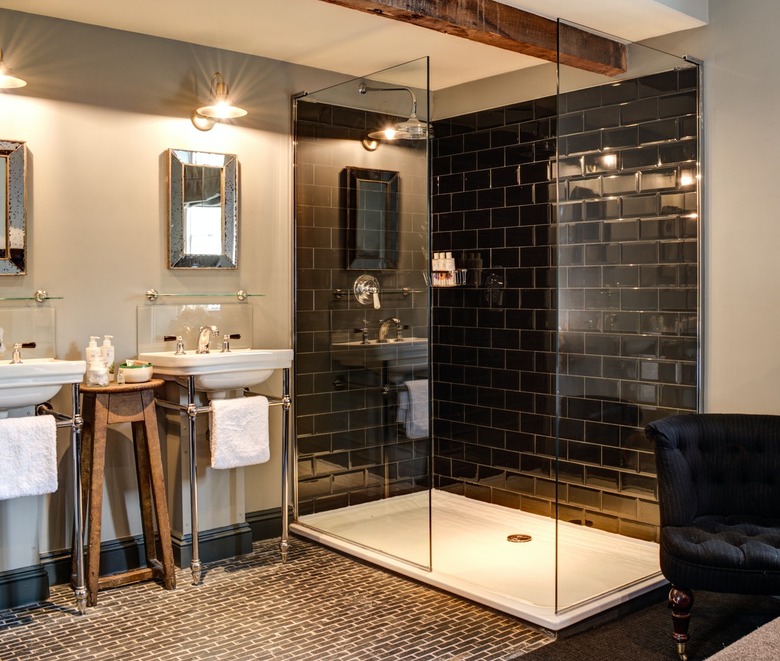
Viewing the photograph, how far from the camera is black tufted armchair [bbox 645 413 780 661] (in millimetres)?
2975

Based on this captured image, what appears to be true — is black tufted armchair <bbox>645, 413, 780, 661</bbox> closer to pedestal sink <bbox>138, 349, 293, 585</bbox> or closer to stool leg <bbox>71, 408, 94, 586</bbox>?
pedestal sink <bbox>138, 349, 293, 585</bbox>

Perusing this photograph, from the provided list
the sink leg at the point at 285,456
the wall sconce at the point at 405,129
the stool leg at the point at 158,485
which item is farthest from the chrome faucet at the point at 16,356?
the wall sconce at the point at 405,129

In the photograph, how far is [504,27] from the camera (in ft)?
12.2

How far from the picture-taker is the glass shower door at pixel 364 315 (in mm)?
4012

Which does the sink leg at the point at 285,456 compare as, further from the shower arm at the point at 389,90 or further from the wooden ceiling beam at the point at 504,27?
the wooden ceiling beam at the point at 504,27

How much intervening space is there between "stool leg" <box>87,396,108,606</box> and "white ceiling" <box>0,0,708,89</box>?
1.80 meters

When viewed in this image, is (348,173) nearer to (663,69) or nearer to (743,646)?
(663,69)

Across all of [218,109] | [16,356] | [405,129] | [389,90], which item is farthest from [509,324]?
[16,356]

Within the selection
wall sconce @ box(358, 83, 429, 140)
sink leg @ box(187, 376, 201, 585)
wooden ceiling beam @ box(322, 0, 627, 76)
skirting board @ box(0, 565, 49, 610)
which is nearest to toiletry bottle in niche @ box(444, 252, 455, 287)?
wall sconce @ box(358, 83, 429, 140)

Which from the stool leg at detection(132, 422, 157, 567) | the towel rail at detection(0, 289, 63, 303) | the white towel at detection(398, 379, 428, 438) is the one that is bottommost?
the stool leg at detection(132, 422, 157, 567)

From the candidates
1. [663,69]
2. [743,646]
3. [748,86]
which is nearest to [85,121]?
[663,69]

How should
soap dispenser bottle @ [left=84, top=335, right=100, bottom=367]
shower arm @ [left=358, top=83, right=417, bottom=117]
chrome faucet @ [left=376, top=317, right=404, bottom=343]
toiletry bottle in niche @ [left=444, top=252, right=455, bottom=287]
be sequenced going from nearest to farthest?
1. soap dispenser bottle @ [left=84, top=335, right=100, bottom=367]
2. shower arm @ [left=358, top=83, right=417, bottom=117]
3. chrome faucet @ [left=376, top=317, right=404, bottom=343]
4. toiletry bottle in niche @ [left=444, top=252, right=455, bottom=287]

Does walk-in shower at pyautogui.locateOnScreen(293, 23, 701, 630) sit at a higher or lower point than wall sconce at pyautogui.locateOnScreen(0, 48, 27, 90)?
lower

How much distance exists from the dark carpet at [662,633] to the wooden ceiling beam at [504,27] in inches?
93.2
